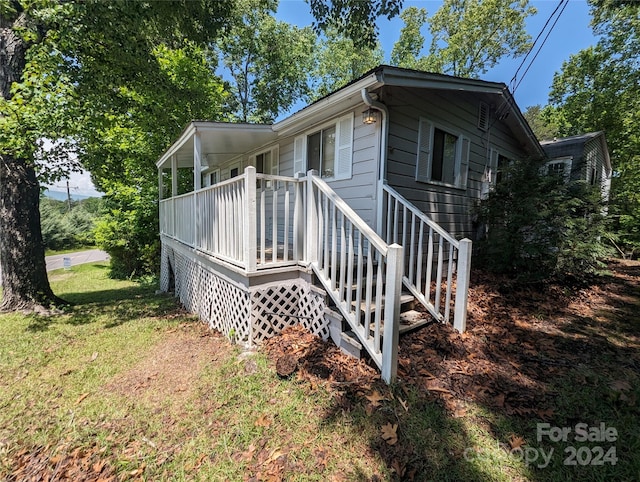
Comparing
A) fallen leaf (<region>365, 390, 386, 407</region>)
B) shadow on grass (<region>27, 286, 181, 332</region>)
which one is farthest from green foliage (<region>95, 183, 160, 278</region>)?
fallen leaf (<region>365, 390, 386, 407</region>)

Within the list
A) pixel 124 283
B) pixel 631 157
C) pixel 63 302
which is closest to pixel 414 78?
pixel 63 302

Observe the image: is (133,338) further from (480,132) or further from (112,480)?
(480,132)

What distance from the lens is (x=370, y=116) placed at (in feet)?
15.2

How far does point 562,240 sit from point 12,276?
414 inches

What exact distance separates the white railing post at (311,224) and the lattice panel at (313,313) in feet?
1.48

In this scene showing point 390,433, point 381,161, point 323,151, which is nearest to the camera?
point 390,433

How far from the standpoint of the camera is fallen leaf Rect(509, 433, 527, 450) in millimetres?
2070

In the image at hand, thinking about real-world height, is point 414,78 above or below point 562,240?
above

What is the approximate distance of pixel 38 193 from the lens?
20.1 ft

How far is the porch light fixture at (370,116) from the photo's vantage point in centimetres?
461

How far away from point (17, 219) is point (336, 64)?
21196mm

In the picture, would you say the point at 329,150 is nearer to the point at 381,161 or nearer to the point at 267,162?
the point at 381,161

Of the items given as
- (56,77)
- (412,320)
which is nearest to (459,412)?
(412,320)

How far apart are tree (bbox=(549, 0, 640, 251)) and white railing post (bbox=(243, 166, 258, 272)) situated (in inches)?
599
